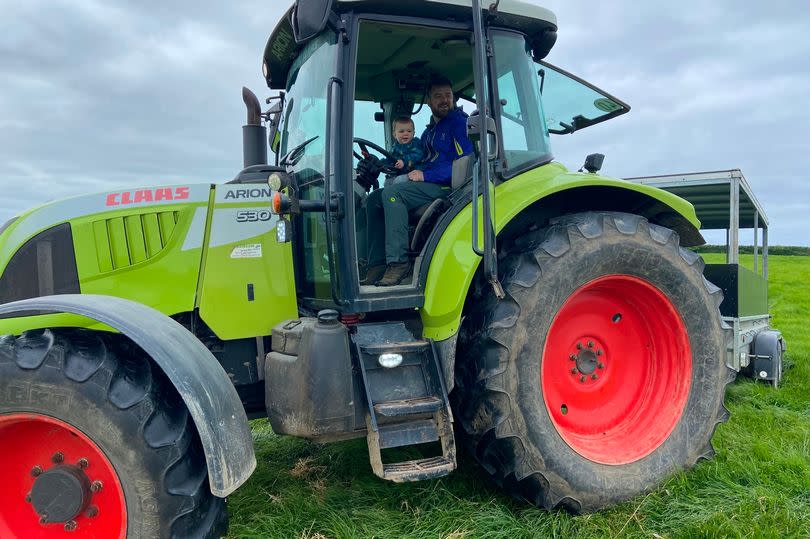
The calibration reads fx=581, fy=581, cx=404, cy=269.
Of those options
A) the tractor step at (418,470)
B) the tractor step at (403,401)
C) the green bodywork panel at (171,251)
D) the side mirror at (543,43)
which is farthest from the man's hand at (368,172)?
the tractor step at (418,470)

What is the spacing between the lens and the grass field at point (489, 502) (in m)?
2.66

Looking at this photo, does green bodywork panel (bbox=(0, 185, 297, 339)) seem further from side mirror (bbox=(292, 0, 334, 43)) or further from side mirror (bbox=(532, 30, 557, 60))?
side mirror (bbox=(532, 30, 557, 60))

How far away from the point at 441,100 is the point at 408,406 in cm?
199

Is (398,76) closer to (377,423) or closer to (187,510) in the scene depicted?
(377,423)

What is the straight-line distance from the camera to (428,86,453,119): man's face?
367cm

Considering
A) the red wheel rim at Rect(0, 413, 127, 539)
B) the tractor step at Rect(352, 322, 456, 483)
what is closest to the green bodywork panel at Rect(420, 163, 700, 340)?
the tractor step at Rect(352, 322, 456, 483)

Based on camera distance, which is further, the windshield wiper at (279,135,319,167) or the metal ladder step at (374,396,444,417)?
the windshield wiper at (279,135,319,167)

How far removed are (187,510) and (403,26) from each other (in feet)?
7.80

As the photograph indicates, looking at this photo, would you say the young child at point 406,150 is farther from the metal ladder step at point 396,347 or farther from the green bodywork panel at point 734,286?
the green bodywork panel at point 734,286

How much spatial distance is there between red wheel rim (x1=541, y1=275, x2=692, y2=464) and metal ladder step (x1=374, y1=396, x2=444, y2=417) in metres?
0.68

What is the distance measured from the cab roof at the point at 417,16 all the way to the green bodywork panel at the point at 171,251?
3.24ft

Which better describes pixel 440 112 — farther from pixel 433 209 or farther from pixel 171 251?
pixel 171 251

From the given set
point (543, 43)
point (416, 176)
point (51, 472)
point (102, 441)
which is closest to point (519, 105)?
point (543, 43)

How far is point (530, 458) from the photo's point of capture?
2750mm
